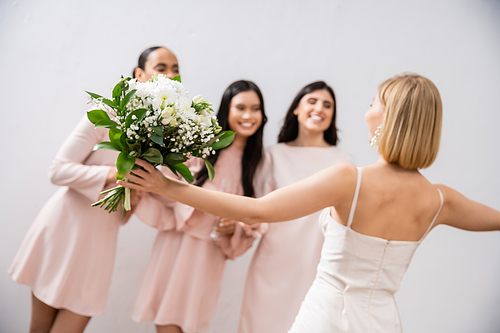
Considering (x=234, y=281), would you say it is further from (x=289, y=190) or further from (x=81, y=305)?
(x=289, y=190)

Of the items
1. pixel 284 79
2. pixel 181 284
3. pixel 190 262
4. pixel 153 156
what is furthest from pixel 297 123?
pixel 153 156

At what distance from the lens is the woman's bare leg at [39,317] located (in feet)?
8.80

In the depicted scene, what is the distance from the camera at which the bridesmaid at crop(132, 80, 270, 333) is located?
9.29 feet

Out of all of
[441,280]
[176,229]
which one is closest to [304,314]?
[176,229]

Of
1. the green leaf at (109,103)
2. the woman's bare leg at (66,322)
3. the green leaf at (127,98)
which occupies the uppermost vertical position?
the green leaf at (127,98)

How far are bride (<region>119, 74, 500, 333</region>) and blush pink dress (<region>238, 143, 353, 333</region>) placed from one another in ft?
3.24

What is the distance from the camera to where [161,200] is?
3.00 meters

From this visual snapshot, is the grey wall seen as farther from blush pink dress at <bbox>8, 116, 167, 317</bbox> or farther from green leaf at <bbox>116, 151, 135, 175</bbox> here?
green leaf at <bbox>116, 151, 135, 175</bbox>

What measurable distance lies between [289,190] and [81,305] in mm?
1919

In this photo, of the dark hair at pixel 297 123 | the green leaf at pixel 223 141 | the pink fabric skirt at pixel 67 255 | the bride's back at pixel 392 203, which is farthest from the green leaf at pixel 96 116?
the dark hair at pixel 297 123

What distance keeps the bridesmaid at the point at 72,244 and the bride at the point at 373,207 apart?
1.26 meters

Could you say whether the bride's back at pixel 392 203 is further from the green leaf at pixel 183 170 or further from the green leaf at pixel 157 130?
the green leaf at pixel 157 130

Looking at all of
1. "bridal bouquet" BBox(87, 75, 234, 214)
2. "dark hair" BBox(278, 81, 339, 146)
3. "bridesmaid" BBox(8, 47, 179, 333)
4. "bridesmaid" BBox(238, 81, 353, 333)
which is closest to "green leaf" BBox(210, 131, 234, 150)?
"bridal bouquet" BBox(87, 75, 234, 214)

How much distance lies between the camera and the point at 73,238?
2639mm
